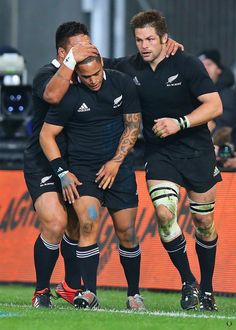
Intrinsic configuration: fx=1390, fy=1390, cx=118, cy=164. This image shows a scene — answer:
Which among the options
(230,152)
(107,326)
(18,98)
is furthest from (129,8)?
(107,326)

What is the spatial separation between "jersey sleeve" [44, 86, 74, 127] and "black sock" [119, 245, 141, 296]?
3.94ft

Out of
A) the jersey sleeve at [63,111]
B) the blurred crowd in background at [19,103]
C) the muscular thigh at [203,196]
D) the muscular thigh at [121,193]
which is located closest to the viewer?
the jersey sleeve at [63,111]

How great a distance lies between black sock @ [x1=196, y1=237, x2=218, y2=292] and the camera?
11.6 meters

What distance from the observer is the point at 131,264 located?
447 inches

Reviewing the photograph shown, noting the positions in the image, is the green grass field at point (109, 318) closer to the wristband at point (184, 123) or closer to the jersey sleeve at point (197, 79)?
the wristband at point (184, 123)

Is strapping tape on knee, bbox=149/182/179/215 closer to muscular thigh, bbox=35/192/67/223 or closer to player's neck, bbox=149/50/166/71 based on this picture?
muscular thigh, bbox=35/192/67/223

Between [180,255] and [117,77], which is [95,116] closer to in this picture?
[117,77]

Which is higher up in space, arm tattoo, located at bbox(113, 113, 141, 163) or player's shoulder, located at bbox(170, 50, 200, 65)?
player's shoulder, located at bbox(170, 50, 200, 65)

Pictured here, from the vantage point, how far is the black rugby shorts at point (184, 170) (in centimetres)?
1135

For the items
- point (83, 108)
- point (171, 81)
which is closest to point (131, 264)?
point (83, 108)

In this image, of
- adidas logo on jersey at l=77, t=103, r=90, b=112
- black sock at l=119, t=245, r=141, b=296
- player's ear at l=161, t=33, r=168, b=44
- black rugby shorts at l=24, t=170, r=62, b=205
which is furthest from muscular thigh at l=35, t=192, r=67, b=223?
player's ear at l=161, t=33, r=168, b=44

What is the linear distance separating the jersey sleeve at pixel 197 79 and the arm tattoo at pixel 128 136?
19.3 inches

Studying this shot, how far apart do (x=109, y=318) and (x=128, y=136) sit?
5.92 ft

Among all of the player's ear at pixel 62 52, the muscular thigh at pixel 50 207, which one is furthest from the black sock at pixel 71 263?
the player's ear at pixel 62 52
